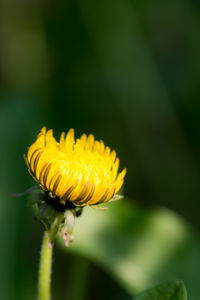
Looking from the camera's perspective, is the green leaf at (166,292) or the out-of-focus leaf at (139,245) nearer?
the green leaf at (166,292)

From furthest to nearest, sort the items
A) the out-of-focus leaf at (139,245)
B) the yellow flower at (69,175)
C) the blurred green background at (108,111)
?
the blurred green background at (108,111) < the out-of-focus leaf at (139,245) < the yellow flower at (69,175)

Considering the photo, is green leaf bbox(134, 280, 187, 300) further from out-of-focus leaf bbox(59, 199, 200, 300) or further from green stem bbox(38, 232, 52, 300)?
out-of-focus leaf bbox(59, 199, 200, 300)

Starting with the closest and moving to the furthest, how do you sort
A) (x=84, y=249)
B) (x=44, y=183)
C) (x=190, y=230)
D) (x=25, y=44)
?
(x=44, y=183), (x=84, y=249), (x=190, y=230), (x=25, y=44)

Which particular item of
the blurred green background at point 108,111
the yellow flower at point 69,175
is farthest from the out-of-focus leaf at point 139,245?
the yellow flower at point 69,175

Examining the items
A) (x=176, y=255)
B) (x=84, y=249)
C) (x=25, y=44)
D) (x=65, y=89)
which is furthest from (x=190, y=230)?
(x=25, y=44)

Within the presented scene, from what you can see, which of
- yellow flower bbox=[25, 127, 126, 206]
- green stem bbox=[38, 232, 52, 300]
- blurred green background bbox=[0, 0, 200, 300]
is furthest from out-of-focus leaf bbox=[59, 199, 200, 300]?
yellow flower bbox=[25, 127, 126, 206]

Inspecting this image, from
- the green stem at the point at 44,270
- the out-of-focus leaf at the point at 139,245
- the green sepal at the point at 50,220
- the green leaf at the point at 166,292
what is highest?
the green sepal at the point at 50,220

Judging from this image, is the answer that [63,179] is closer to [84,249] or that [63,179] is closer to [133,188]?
[84,249]

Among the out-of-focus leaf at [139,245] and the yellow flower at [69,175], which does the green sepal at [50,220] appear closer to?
the yellow flower at [69,175]
